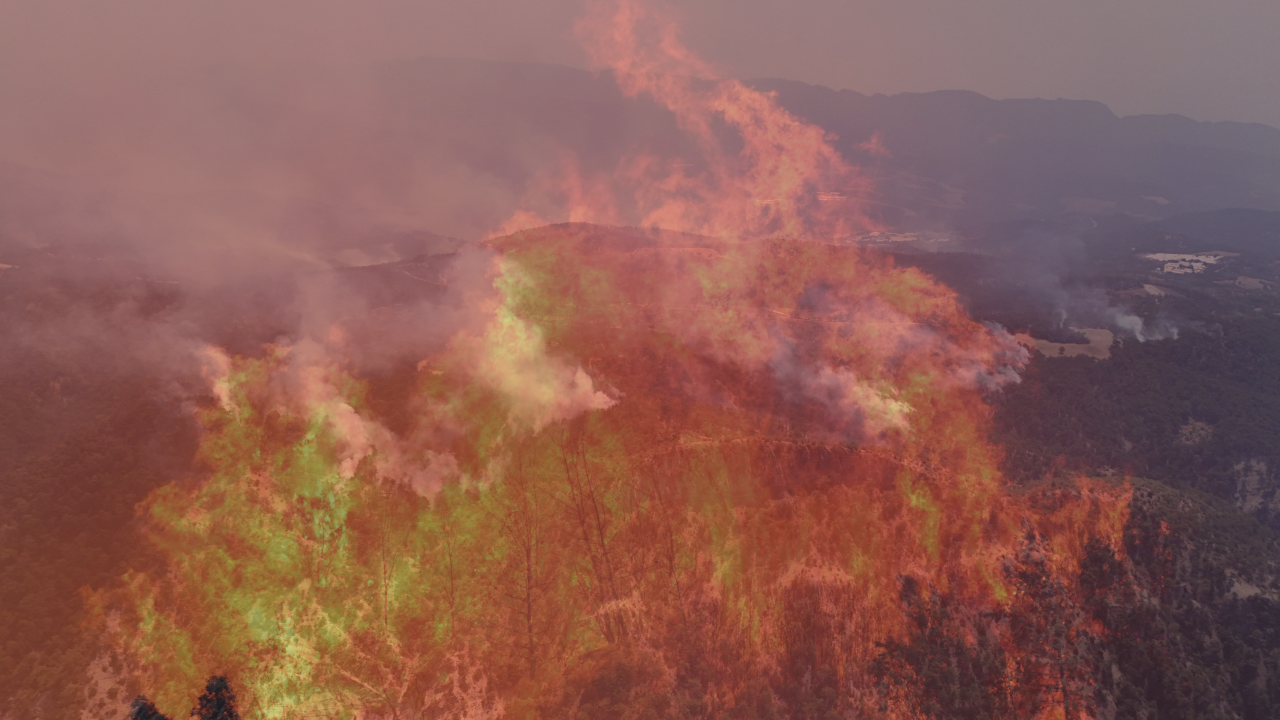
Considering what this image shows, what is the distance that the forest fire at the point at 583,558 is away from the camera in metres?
42.7

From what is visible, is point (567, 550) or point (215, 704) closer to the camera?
point (215, 704)

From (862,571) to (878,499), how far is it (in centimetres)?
647

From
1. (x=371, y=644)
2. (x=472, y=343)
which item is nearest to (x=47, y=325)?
(x=472, y=343)

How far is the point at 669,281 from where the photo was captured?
3895 inches

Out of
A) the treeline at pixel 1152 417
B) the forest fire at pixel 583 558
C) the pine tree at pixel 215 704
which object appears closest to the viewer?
the pine tree at pixel 215 704

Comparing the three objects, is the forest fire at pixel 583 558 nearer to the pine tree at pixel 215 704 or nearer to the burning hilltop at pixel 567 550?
the burning hilltop at pixel 567 550

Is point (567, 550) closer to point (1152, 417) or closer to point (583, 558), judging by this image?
point (583, 558)

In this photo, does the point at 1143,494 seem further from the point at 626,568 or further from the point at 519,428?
the point at 519,428

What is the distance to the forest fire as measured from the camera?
42719 millimetres

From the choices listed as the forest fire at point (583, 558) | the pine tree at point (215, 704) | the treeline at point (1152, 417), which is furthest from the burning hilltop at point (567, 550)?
the treeline at point (1152, 417)

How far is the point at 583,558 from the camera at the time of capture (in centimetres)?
4806

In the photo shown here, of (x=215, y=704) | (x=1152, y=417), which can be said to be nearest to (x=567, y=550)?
(x=215, y=704)

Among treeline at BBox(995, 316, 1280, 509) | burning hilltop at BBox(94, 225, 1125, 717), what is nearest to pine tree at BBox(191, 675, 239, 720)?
burning hilltop at BBox(94, 225, 1125, 717)

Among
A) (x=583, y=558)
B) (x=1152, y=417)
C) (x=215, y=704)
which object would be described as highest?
(x=215, y=704)
